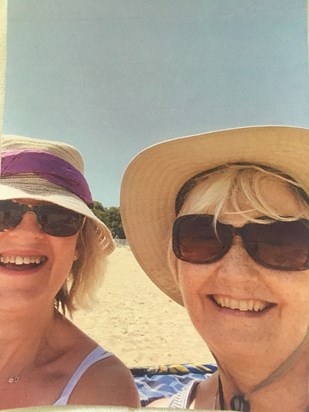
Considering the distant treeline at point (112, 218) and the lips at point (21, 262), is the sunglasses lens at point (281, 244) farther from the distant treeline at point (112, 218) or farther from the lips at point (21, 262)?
the lips at point (21, 262)

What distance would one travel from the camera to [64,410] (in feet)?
3.45

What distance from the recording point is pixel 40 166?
1.08 metres

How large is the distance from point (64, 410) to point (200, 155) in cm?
72

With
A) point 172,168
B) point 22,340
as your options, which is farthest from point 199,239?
point 22,340

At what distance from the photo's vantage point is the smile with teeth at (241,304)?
3.22 feet

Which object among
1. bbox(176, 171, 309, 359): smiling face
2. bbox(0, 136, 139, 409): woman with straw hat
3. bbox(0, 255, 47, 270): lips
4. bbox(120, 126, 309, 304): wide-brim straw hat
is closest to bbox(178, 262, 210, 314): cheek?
bbox(176, 171, 309, 359): smiling face

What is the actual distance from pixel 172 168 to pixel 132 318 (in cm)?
44

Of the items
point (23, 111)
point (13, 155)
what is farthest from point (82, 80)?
point (13, 155)

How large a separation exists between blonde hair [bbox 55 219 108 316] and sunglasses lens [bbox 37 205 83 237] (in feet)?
0.26

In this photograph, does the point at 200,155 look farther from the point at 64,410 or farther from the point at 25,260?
the point at 64,410

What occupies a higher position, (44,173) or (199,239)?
(44,173)

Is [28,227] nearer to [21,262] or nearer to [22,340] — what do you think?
[21,262]

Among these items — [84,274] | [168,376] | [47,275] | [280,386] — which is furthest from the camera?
[168,376]

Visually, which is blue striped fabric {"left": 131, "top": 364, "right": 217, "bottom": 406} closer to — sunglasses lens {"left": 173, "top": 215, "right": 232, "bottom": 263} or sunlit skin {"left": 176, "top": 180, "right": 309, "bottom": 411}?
sunlit skin {"left": 176, "top": 180, "right": 309, "bottom": 411}
